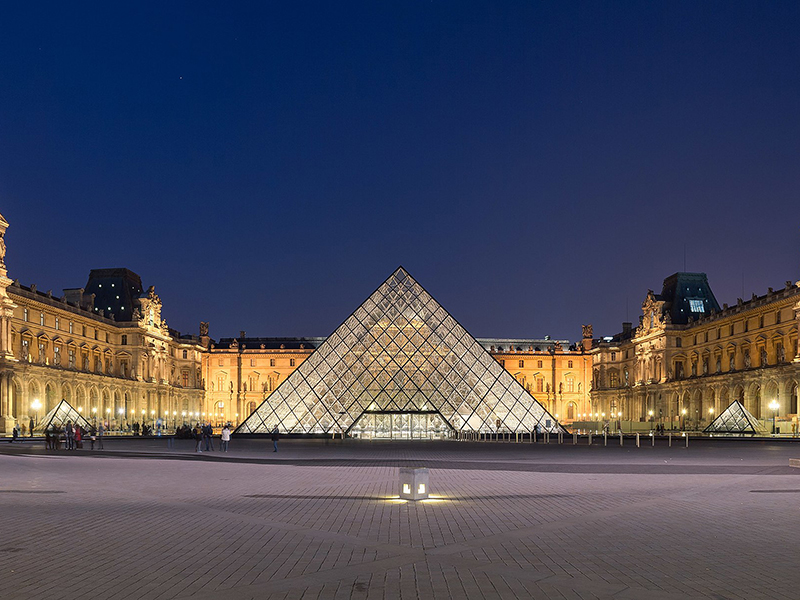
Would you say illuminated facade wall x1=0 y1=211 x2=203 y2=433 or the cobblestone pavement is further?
illuminated facade wall x1=0 y1=211 x2=203 y2=433

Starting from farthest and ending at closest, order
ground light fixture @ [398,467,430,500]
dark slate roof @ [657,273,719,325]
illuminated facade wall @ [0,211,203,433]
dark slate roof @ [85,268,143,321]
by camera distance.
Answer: dark slate roof @ [657,273,719,325]
dark slate roof @ [85,268,143,321]
illuminated facade wall @ [0,211,203,433]
ground light fixture @ [398,467,430,500]

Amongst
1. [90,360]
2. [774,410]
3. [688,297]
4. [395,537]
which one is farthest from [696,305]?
[395,537]

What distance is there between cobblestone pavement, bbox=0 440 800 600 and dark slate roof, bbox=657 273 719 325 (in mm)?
57054

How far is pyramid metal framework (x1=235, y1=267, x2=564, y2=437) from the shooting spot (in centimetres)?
3872

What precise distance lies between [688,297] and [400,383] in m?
38.6

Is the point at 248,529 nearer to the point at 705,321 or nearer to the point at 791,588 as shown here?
the point at 791,588

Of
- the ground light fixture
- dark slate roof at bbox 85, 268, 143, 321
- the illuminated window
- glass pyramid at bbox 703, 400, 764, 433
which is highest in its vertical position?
dark slate roof at bbox 85, 268, 143, 321

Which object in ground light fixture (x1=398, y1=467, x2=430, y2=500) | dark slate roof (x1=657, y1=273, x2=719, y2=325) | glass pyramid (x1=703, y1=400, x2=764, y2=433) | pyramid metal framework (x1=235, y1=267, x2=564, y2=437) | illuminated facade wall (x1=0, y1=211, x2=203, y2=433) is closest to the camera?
ground light fixture (x1=398, y1=467, x2=430, y2=500)

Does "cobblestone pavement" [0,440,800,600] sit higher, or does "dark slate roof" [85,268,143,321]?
"dark slate roof" [85,268,143,321]

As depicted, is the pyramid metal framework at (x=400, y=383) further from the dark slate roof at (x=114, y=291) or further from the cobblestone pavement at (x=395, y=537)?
the dark slate roof at (x=114, y=291)

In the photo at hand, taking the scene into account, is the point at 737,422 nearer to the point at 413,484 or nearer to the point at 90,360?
the point at 413,484

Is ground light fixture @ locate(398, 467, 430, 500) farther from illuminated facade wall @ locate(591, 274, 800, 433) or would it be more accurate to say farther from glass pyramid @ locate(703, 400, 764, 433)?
illuminated facade wall @ locate(591, 274, 800, 433)

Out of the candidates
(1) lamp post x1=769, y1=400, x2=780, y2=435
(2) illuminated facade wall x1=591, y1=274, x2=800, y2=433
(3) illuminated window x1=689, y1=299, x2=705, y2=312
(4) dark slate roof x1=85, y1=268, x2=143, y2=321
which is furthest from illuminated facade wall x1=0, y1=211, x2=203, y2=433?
(3) illuminated window x1=689, y1=299, x2=705, y2=312

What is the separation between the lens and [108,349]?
60469 millimetres
